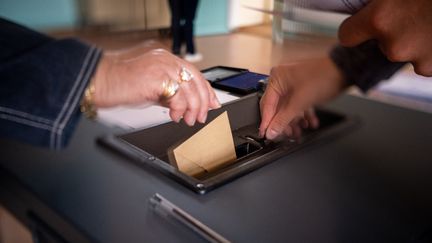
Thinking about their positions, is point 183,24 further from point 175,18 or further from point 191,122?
point 191,122

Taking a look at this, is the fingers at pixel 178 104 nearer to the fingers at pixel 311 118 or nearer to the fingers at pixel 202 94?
the fingers at pixel 202 94

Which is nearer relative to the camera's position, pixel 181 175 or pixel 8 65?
pixel 8 65

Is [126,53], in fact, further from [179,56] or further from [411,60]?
[411,60]

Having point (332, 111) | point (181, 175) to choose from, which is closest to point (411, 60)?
point (332, 111)

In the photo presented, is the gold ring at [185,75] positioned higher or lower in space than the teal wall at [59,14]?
lower

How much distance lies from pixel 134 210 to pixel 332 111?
0.26m

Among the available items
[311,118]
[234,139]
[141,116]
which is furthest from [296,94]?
[141,116]

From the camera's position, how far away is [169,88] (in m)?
0.49

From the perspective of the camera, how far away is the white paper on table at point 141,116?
1.75 feet

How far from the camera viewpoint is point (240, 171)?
0.54 meters

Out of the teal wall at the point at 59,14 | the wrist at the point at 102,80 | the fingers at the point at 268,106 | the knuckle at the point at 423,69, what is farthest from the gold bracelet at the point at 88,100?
the knuckle at the point at 423,69

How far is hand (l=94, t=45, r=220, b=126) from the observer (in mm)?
434

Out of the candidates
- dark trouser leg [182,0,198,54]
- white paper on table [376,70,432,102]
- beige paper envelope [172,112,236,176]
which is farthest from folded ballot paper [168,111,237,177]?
white paper on table [376,70,432,102]

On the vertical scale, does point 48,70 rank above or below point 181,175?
above
